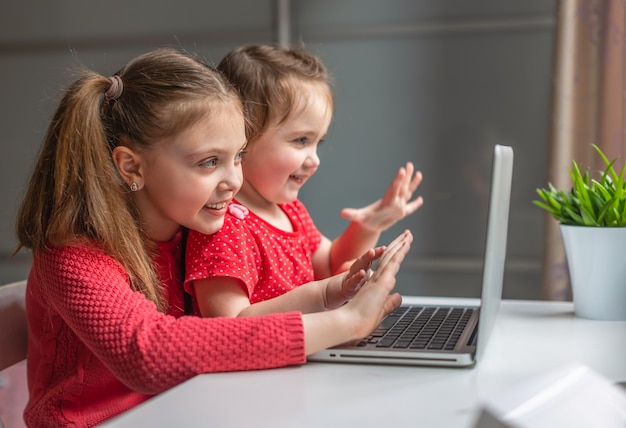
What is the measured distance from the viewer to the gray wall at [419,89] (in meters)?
2.65

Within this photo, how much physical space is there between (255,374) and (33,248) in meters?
0.37

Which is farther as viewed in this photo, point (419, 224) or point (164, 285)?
point (419, 224)

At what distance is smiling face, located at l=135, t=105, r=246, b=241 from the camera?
1112 millimetres

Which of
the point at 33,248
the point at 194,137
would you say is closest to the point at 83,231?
the point at 33,248

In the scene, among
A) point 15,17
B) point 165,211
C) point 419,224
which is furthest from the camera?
point 15,17

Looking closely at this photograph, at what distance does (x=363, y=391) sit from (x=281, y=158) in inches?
24.9

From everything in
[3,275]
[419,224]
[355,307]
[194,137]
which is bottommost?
[3,275]

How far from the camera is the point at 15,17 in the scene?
3119 millimetres

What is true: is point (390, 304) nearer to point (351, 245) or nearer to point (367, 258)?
point (367, 258)

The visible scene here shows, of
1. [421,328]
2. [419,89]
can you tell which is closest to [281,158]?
[421,328]

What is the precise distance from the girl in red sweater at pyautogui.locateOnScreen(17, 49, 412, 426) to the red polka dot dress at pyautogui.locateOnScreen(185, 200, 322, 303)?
4cm

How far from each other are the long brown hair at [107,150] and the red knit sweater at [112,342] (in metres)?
0.04

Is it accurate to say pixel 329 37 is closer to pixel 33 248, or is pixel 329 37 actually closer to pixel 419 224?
pixel 419 224

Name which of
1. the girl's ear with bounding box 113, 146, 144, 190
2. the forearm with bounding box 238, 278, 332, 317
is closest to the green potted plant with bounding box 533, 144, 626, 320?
the forearm with bounding box 238, 278, 332, 317
